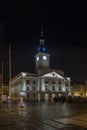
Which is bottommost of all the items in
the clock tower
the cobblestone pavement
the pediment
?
the cobblestone pavement

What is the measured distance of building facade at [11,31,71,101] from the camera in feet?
371

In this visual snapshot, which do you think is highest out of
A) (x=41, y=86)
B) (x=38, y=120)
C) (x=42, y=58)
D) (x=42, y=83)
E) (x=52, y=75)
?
(x=42, y=58)

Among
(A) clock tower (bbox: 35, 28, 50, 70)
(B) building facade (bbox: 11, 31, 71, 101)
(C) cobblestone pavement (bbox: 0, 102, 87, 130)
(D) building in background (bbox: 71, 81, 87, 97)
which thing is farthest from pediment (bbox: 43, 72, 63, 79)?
(C) cobblestone pavement (bbox: 0, 102, 87, 130)

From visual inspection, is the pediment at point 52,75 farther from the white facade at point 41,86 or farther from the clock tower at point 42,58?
the clock tower at point 42,58

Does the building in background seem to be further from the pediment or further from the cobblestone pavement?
the cobblestone pavement

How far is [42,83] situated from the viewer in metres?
116

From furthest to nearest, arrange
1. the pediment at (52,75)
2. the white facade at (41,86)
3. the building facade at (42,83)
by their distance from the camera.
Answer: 1. the pediment at (52,75)
2. the building facade at (42,83)
3. the white facade at (41,86)

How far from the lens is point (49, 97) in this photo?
379 ft

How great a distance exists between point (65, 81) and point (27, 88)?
76.0ft

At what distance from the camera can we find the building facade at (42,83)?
371ft

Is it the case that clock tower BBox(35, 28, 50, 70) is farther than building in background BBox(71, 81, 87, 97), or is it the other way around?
building in background BBox(71, 81, 87, 97)

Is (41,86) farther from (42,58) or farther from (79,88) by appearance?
(79,88)

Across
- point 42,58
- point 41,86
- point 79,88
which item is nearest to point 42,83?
point 41,86

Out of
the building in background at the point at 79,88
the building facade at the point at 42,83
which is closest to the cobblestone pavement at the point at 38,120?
the building facade at the point at 42,83
